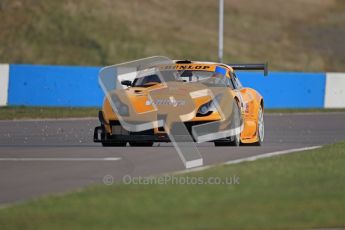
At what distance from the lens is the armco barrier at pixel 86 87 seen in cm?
3216

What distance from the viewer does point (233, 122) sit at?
15461 millimetres

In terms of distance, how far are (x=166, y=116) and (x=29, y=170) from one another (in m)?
3.40

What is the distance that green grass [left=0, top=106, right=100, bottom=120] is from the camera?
1084 inches

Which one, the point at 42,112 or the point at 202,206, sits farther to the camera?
the point at 42,112

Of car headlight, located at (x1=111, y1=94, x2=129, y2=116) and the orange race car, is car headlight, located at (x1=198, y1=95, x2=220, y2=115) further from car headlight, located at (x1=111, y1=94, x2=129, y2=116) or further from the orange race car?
car headlight, located at (x1=111, y1=94, x2=129, y2=116)

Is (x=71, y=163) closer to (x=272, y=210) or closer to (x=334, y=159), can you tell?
(x=334, y=159)

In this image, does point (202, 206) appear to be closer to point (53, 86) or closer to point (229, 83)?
point (229, 83)

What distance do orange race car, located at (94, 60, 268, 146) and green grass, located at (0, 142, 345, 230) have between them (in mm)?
3710

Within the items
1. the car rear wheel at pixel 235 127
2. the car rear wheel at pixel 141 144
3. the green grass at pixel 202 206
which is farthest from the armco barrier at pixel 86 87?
the green grass at pixel 202 206

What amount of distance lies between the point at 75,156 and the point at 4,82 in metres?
18.0

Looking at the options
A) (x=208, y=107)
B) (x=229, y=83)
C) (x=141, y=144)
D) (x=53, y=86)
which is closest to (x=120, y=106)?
(x=208, y=107)

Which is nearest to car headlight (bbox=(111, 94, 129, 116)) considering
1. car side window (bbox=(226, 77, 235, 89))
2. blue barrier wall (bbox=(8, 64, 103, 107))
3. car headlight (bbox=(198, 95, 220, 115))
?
car headlight (bbox=(198, 95, 220, 115))

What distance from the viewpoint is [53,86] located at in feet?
108

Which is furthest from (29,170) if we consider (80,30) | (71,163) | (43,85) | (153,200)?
(80,30)
